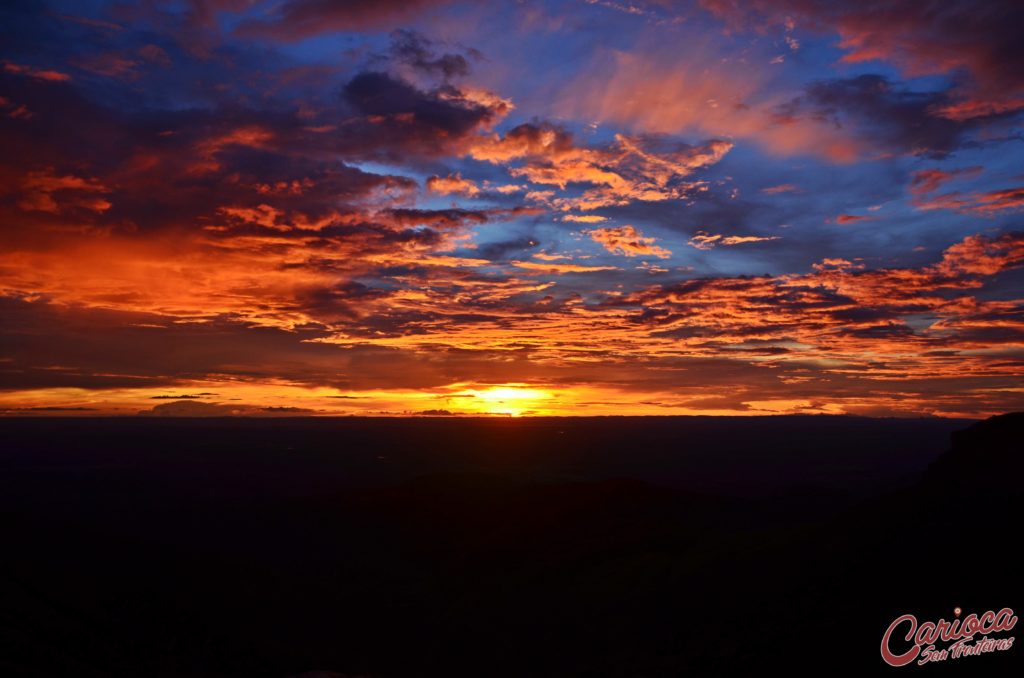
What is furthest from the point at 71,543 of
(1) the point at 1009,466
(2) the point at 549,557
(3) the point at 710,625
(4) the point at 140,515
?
(1) the point at 1009,466

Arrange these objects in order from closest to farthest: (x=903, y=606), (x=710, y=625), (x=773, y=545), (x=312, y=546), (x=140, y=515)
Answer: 1. (x=903, y=606)
2. (x=710, y=625)
3. (x=773, y=545)
4. (x=312, y=546)
5. (x=140, y=515)

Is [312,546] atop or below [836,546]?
below

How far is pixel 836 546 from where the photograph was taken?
45594 millimetres

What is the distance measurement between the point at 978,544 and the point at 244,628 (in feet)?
175

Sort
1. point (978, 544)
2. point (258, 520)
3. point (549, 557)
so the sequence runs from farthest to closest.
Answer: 1. point (258, 520)
2. point (549, 557)
3. point (978, 544)

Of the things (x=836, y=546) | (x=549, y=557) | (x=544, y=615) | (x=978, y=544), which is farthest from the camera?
(x=549, y=557)

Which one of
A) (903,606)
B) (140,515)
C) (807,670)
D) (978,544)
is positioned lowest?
(140,515)

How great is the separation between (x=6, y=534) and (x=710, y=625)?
85.5 metres

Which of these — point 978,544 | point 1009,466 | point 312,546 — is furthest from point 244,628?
point 1009,466

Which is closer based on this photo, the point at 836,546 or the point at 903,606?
the point at 903,606

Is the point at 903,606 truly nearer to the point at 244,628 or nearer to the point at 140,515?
the point at 244,628

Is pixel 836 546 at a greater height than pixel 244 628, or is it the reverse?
pixel 836 546

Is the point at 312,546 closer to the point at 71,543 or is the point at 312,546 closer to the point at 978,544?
the point at 71,543

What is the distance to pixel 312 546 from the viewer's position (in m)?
92.6
